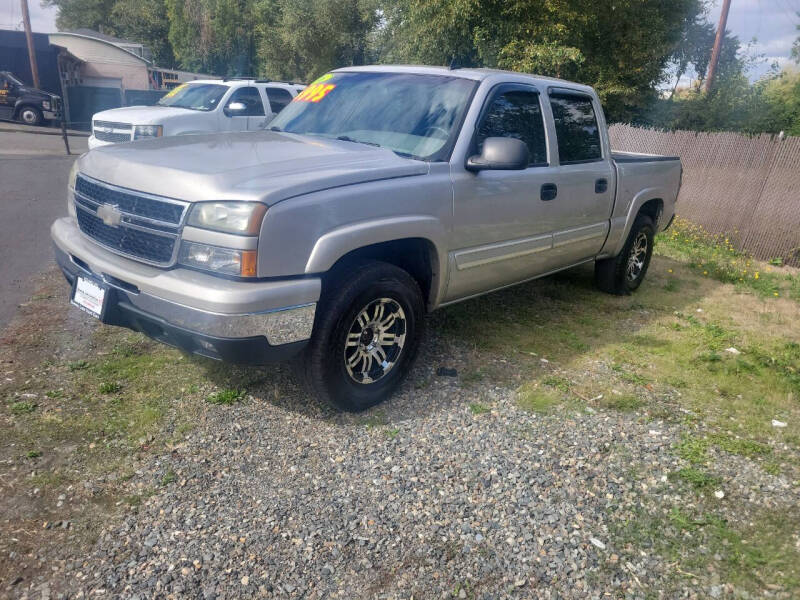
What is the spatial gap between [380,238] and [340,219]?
29cm

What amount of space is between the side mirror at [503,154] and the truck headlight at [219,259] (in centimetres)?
161

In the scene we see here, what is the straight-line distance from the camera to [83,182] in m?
3.54

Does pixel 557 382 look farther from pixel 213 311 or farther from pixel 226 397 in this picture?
pixel 213 311

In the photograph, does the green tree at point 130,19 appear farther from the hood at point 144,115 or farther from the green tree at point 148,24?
the hood at point 144,115

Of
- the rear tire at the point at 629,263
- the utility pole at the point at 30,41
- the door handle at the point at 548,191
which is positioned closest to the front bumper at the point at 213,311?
the door handle at the point at 548,191

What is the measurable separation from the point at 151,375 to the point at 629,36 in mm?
21147

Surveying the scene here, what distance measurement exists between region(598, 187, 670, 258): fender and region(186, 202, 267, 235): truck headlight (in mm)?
3786

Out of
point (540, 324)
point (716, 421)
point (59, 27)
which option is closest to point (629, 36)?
point (540, 324)

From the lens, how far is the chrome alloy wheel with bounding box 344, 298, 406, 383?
350cm

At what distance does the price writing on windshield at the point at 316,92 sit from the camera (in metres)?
4.56

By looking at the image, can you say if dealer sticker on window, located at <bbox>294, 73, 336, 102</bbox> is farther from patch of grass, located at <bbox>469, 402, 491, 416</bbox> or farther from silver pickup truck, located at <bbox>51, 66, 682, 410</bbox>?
patch of grass, located at <bbox>469, 402, 491, 416</bbox>

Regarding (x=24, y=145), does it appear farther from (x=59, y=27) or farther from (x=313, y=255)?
(x=59, y=27)

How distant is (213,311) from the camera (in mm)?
2814

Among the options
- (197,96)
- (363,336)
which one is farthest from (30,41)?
(363,336)
